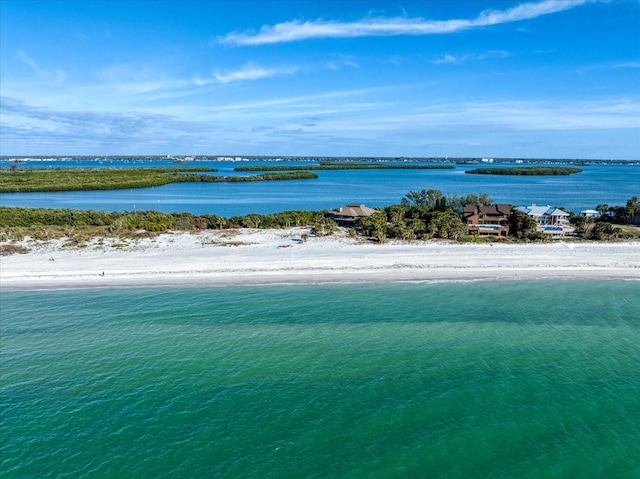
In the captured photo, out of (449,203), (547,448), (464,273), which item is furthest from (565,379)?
(449,203)

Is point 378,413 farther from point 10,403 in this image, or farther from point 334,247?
point 334,247

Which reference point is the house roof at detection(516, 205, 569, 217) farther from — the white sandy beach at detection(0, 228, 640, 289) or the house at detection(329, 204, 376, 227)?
the house at detection(329, 204, 376, 227)

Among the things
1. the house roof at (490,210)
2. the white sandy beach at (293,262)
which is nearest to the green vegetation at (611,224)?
the white sandy beach at (293,262)

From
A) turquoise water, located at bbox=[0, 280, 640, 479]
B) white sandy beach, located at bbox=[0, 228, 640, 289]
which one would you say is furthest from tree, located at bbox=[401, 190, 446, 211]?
turquoise water, located at bbox=[0, 280, 640, 479]

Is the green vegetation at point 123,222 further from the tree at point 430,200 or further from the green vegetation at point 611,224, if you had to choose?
the green vegetation at point 611,224

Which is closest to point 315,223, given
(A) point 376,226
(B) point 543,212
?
(A) point 376,226

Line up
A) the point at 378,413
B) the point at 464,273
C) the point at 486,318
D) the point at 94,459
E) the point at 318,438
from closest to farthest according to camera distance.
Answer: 1. the point at 94,459
2. the point at 318,438
3. the point at 378,413
4. the point at 486,318
5. the point at 464,273

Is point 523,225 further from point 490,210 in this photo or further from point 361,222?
point 361,222
